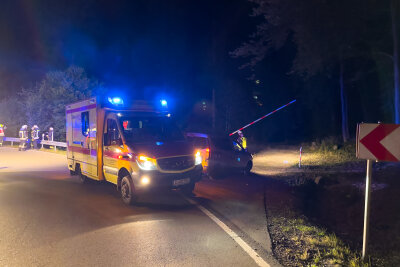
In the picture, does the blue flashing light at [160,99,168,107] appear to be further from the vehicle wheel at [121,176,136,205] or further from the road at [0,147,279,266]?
the road at [0,147,279,266]

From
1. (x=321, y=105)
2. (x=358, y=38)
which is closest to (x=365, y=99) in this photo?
(x=321, y=105)

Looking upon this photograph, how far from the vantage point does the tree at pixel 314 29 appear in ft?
38.3

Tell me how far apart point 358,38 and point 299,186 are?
657cm

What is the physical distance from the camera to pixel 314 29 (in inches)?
480

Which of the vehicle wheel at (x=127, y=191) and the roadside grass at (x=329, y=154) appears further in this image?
the roadside grass at (x=329, y=154)

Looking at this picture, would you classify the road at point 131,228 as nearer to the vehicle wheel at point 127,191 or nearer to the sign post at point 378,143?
the vehicle wheel at point 127,191

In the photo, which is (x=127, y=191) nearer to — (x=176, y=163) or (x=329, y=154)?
(x=176, y=163)

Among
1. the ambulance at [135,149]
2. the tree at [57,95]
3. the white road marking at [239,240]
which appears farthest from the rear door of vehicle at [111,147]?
the tree at [57,95]

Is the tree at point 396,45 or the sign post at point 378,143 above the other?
the tree at point 396,45

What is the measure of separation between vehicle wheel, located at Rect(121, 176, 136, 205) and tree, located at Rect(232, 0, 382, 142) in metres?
8.71

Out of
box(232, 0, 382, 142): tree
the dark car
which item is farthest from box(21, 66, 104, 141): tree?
the dark car

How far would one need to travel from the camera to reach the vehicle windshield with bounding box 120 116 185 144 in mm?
8266

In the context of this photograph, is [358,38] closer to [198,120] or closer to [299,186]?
[299,186]

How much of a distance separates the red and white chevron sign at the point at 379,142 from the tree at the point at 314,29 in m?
8.40
